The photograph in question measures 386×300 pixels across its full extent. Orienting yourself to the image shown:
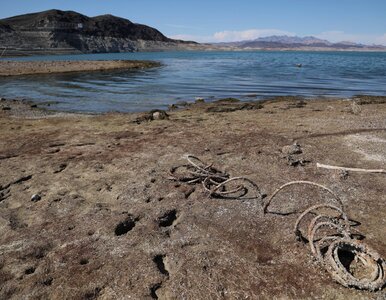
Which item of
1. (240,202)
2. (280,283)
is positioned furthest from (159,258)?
(240,202)

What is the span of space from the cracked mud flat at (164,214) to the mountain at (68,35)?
106 m

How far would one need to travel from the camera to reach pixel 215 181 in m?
8.55

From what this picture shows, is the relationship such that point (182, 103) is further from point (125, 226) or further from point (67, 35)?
point (67, 35)

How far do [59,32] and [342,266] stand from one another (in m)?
151

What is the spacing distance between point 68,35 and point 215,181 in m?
150

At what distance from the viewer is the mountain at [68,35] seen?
114 meters

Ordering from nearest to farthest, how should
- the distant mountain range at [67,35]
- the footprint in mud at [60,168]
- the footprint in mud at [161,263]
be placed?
1. the footprint in mud at [161,263]
2. the footprint in mud at [60,168]
3. the distant mountain range at [67,35]

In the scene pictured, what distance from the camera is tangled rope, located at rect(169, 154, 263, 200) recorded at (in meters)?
7.74

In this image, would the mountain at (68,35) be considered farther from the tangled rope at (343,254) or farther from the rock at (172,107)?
the tangled rope at (343,254)

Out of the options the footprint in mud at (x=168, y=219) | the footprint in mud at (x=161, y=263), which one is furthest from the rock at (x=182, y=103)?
the footprint in mud at (x=161, y=263)

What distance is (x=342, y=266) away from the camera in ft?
17.0

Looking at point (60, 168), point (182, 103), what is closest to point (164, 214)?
point (60, 168)

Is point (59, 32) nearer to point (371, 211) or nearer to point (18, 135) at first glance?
point (18, 135)

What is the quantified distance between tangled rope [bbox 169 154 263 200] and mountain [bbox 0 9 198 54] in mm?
107844
